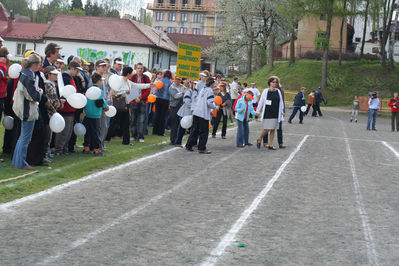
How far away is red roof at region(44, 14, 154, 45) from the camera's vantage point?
6631cm

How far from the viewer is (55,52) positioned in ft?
37.6

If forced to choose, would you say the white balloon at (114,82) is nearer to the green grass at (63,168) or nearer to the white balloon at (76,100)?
the green grass at (63,168)

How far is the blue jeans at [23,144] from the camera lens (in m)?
9.91

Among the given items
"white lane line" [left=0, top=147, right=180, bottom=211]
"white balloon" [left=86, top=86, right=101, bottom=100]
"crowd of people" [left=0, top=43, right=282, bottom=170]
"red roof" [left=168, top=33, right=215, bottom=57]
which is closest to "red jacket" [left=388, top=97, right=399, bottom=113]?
"crowd of people" [left=0, top=43, right=282, bottom=170]

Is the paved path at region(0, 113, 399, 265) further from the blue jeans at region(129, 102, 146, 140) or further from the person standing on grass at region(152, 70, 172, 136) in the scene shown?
the person standing on grass at region(152, 70, 172, 136)

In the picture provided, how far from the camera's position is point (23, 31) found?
7481 centimetres

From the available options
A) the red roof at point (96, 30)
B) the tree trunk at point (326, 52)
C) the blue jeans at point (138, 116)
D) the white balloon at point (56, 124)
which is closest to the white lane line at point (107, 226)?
the white balloon at point (56, 124)

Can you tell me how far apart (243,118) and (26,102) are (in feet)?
27.6

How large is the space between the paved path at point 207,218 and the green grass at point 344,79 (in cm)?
4493

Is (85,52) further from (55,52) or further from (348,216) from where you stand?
(348,216)

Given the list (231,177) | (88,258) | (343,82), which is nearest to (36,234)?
(88,258)

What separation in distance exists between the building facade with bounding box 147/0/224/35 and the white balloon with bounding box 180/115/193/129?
372 ft

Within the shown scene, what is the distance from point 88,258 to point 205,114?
30.7ft

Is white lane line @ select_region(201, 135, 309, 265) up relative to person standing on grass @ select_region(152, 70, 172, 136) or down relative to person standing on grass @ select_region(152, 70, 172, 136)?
down
